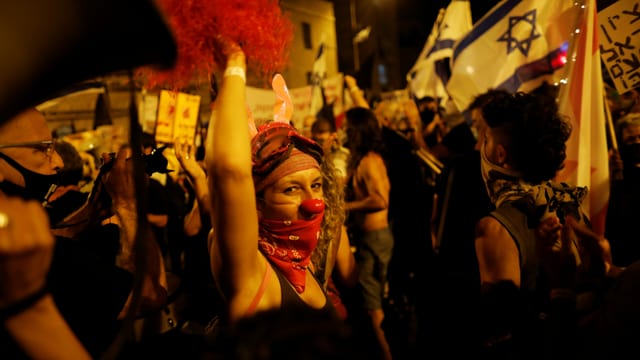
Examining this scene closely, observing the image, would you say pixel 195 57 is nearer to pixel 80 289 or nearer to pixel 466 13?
pixel 80 289

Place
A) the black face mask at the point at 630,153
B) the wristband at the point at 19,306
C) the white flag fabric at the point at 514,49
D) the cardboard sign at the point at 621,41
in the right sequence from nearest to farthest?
the wristband at the point at 19,306 → the cardboard sign at the point at 621,41 → the black face mask at the point at 630,153 → the white flag fabric at the point at 514,49

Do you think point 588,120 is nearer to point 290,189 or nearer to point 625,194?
point 625,194

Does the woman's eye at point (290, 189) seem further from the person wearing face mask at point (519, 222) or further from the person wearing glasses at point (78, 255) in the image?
the person wearing face mask at point (519, 222)

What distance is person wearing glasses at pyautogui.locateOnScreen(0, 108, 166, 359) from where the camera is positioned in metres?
1.70

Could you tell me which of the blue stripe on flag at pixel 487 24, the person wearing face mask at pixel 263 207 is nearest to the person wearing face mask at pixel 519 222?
the person wearing face mask at pixel 263 207

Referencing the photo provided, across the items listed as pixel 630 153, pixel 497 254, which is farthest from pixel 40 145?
pixel 630 153

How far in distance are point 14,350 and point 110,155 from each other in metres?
1.47

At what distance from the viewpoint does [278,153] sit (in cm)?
215

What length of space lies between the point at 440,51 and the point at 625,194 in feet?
14.3

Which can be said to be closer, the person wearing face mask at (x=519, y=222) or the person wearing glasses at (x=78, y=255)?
the person wearing glasses at (x=78, y=255)

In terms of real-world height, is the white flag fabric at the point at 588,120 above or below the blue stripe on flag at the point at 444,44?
below

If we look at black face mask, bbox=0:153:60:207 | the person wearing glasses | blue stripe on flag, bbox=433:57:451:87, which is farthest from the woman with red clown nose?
blue stripe on flag, bbox=433:57:451:87

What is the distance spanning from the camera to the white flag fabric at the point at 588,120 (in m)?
3.51

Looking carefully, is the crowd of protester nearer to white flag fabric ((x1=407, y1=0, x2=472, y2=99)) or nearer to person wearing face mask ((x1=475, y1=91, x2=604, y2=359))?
person wearing face mask ((x1=475, y1=91, x2=604, y2=359))
